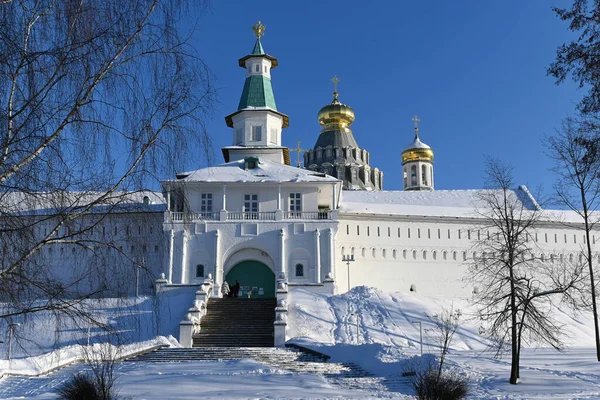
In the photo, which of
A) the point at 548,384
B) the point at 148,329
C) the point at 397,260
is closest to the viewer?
the point at 548,384

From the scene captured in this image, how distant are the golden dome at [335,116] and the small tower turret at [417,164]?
637 centimetres

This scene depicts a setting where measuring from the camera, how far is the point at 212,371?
17.6 metres

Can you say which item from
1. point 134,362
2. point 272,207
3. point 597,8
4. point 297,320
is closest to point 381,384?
point 134,362

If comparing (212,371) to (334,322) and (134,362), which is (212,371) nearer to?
(134,362)

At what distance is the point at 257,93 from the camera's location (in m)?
Answer: 44.1

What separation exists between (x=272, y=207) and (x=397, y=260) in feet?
33.0

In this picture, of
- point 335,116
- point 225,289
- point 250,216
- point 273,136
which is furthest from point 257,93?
point 335,116

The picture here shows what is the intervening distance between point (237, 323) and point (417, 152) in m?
43.9

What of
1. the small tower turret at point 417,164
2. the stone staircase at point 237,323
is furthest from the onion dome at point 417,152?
the stone staircase at point 237,323

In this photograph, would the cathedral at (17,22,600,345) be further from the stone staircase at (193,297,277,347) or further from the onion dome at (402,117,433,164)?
the onion dome at (402,117,433,164)

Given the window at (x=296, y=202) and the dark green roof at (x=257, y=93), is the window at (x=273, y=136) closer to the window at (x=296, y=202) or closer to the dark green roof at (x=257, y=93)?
the dark green roof at (x=257, y=93)

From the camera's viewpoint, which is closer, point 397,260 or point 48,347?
point 48,347

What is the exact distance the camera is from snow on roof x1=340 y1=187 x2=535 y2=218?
45438mm

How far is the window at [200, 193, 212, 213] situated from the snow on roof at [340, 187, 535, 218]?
9.09 metres
